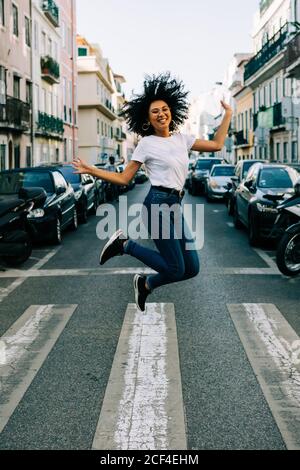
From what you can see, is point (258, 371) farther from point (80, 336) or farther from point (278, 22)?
point (278, 22)

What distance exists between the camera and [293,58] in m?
29.7

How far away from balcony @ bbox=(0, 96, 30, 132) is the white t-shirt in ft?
78.8

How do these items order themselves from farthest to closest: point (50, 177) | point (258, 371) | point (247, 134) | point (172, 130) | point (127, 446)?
point (247, 134)
point (50, 177)
point (172, 130)
point (258, 371)
point (127, 446)

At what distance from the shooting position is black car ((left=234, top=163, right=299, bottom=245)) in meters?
11.6

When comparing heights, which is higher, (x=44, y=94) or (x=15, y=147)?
(x=44, y=94)

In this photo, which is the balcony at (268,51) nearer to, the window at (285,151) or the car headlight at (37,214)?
the window at (285,151)

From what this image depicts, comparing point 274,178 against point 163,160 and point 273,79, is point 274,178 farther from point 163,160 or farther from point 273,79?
point 273,79

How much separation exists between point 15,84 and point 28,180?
20.1m

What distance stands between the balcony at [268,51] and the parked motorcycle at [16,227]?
26.3 m

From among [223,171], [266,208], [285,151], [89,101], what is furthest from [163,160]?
[89,101]

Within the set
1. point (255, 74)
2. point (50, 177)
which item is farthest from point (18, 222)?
point (255, 74)

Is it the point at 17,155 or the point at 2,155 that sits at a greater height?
the point at 17,155

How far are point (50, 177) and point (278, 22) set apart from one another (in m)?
31.3

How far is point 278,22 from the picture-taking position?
4103cm
